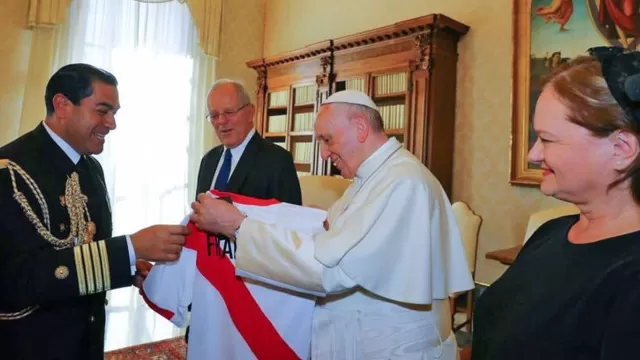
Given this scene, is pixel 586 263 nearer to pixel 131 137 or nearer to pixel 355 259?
pixel 355 259

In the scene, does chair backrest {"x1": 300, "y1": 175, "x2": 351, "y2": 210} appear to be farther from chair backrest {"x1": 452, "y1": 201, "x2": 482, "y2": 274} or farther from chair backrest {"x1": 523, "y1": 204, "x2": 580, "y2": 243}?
chair backrest {"x1": 523, "y1": 204, "x2": 580, "y2": 243}

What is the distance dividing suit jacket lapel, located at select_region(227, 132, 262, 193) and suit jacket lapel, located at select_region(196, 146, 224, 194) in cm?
27

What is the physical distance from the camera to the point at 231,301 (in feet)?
5.40

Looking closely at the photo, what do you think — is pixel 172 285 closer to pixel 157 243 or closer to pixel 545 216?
pixel 157 243

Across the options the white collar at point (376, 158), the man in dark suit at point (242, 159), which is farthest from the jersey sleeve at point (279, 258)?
the man in dark suit at point (242, 159)

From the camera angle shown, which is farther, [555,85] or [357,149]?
[357,149]

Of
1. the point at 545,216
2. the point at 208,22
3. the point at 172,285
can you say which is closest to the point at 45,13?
the point at 208,22

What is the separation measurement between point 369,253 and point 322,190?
7.45ft

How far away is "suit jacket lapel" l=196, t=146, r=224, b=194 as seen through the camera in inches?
95.8

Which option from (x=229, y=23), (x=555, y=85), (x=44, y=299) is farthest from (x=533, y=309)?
(x=229, y=23)

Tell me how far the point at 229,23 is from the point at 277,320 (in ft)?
15.2

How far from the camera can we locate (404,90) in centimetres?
368

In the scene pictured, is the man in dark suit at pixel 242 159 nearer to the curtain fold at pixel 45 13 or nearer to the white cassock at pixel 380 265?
the white cassock at pixel 380 265

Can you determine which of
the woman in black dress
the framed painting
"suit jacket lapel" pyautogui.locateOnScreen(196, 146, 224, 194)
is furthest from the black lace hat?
the framed painting
